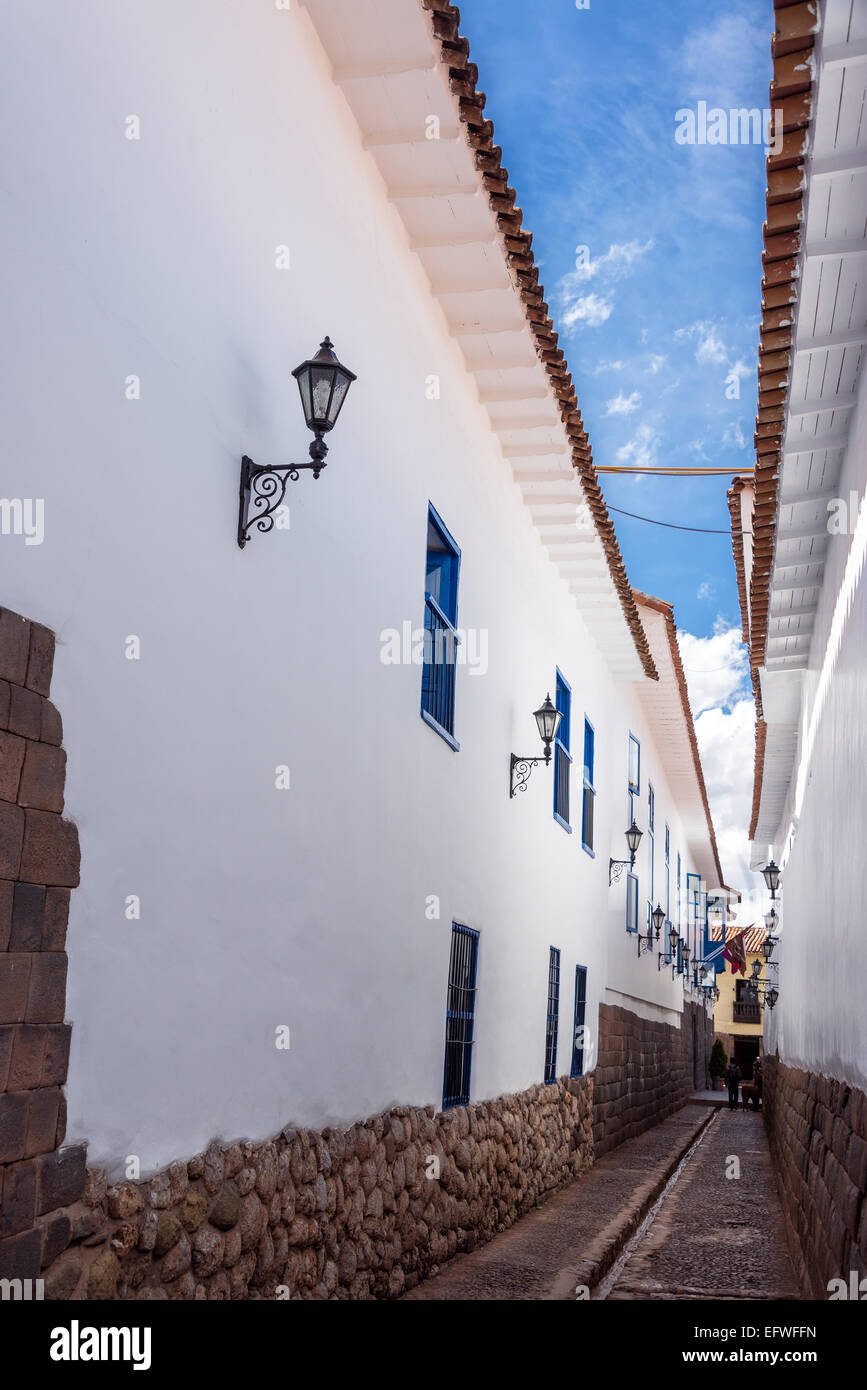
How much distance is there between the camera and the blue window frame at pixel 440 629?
754 centimetres

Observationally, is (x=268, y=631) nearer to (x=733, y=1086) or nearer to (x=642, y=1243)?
(x=642, y=1243)

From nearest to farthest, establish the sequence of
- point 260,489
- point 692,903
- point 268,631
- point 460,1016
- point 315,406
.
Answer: point 315,406, point 260,489, point 268,631, point 460,1016, point 692,903

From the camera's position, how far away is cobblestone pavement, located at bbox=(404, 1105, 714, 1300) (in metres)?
6.62

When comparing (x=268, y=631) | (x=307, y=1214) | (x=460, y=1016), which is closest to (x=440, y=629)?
(x=460, y=1016)

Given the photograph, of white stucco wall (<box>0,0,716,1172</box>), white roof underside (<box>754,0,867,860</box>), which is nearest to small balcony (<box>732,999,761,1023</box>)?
white roof underside (<box>754,0,867,860</box>)

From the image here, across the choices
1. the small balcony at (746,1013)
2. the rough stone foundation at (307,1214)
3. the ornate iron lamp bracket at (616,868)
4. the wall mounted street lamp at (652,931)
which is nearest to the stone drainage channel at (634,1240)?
the rough stone foundation at (307,1214)

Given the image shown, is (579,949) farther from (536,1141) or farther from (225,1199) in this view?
(225,1199)

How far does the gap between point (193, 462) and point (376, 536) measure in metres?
2.17

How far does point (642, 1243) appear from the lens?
902 centimetres

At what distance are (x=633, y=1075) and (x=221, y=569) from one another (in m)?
14.3

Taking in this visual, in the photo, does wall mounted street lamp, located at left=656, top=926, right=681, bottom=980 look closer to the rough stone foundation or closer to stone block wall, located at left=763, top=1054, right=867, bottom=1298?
stone block wall, located at left=763, top=1054, right=867, bottom=1298

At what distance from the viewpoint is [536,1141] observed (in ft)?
33.4

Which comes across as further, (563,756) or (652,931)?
(652,931)
